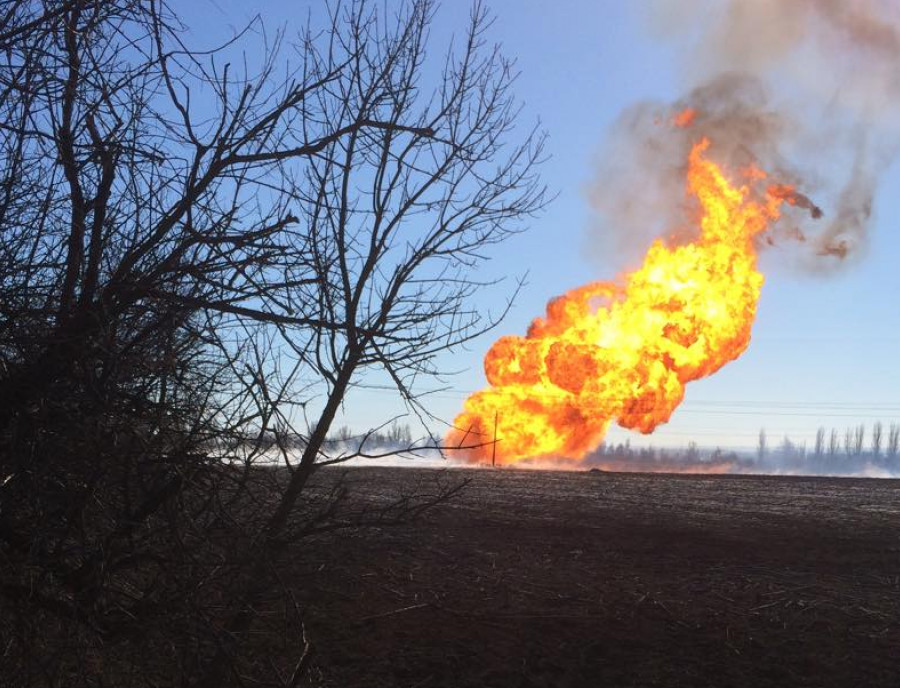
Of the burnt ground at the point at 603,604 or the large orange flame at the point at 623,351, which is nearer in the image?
the burnt ground at the point at 603,604

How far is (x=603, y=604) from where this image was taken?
10.3 meters

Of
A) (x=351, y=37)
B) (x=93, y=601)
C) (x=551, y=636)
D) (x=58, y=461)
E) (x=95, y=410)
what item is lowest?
(x=551, y=636)

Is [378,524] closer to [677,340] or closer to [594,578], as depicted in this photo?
[594,578]

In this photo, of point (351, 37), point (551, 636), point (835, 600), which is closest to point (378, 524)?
point (351, 37)

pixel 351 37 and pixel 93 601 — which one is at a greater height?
pixel 351 37

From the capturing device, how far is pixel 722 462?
77.1m

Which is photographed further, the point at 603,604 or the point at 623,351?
the point at 623,351

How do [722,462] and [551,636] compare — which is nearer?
[551,636]

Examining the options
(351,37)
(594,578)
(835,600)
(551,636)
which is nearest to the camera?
(351,37)

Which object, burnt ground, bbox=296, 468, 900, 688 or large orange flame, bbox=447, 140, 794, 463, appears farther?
large orange flame, bbox=447, 140, 794, 463

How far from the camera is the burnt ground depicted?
8109 mm

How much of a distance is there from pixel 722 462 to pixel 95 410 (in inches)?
3079

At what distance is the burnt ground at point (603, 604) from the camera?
8109mm

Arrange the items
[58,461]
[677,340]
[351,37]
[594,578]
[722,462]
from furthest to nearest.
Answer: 1. [722,462]
2. [677,340]
3. [594,578]
4. [351,37]
5. [58,461]
